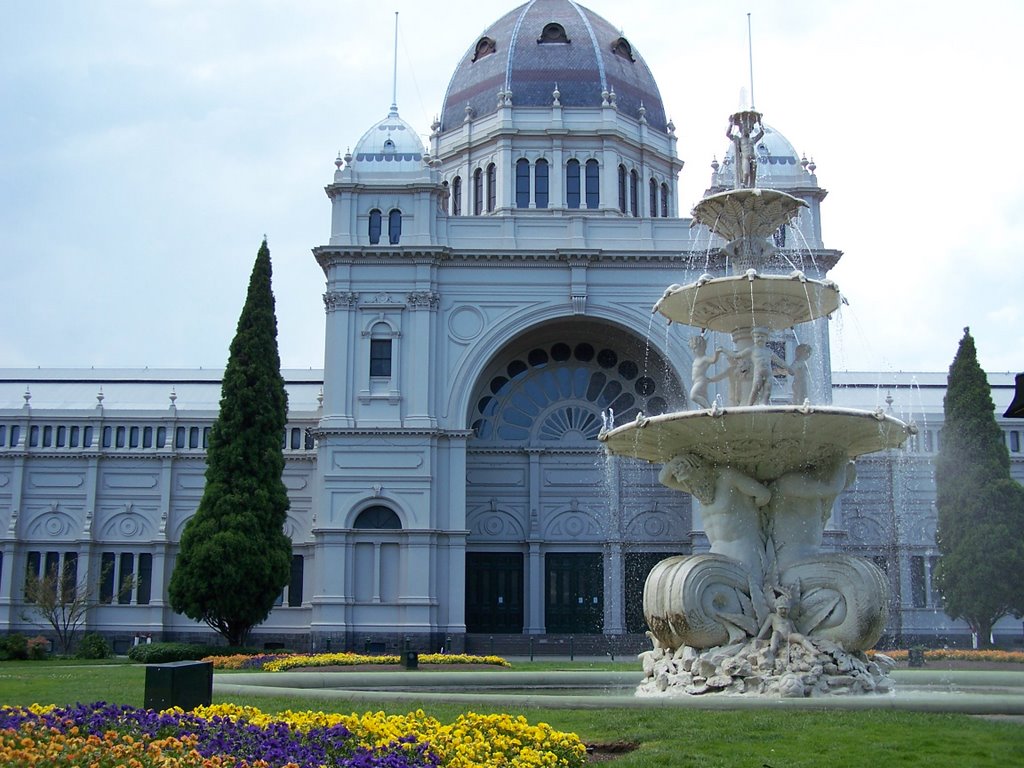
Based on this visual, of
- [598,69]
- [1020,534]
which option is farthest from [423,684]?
[598,69]

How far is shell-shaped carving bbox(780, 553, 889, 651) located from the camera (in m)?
16.9

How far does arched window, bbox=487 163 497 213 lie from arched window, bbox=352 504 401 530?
16.4 m

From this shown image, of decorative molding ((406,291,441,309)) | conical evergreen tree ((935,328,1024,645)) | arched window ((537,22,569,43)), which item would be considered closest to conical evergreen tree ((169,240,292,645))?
decorative molding ((406,291,441,309))

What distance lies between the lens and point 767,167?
49594 millimetres

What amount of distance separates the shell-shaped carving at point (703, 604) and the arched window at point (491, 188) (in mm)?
39967

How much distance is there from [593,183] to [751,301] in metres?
37.5

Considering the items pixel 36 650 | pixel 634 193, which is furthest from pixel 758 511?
pixel 634 193

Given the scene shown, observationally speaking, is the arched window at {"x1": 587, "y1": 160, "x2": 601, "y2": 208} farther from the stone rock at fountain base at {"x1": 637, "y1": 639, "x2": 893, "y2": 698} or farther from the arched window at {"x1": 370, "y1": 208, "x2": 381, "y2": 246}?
the stone rock at fountain base at {"x1": 637, "y1": 639, "x2": 893, "y2": 698}

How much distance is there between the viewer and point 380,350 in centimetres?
4728

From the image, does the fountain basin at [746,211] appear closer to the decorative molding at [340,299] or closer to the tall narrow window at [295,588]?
the decorative molding at [340,299]

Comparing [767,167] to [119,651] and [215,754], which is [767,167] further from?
[215,754]

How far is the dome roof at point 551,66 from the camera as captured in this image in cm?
5756

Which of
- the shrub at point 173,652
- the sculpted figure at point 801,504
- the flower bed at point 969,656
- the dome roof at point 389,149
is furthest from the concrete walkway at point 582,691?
the dome roof at point 389,149

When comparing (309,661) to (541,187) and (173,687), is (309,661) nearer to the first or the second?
(173,687)
